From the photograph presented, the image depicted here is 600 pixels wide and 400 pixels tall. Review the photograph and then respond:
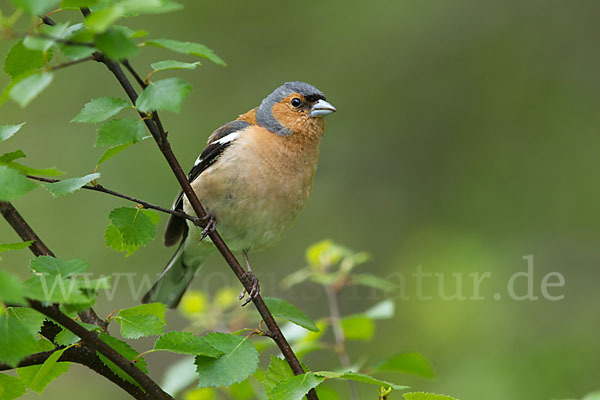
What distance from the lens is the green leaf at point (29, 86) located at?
1.59 metres

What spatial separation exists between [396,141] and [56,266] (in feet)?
24.4

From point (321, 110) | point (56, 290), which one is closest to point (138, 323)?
point (56, 290)

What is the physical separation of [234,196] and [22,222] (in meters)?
2.03

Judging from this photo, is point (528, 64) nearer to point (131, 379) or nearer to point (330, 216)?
point (330, 216)

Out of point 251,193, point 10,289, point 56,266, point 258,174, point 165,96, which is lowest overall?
point 251,193

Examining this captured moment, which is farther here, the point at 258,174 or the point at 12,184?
the point at 258,174

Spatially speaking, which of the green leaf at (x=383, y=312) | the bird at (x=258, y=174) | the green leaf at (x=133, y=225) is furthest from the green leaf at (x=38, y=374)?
the bird at (x=258, y=174)

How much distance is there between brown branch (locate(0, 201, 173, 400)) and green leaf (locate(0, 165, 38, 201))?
0.27 m

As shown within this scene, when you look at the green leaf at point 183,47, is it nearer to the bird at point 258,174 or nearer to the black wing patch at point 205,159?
the bird at point 258,174

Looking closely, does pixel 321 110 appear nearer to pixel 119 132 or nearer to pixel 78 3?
pixel 119 132

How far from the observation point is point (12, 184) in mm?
1740

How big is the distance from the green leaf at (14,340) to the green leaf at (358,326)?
184cm

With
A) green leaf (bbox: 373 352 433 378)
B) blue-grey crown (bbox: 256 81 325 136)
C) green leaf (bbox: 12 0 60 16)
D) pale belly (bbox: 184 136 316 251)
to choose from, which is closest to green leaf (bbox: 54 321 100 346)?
green leaf (bbox: 12 0 60 16)

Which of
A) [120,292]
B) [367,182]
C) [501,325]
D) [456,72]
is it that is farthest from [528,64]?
[120,292]
